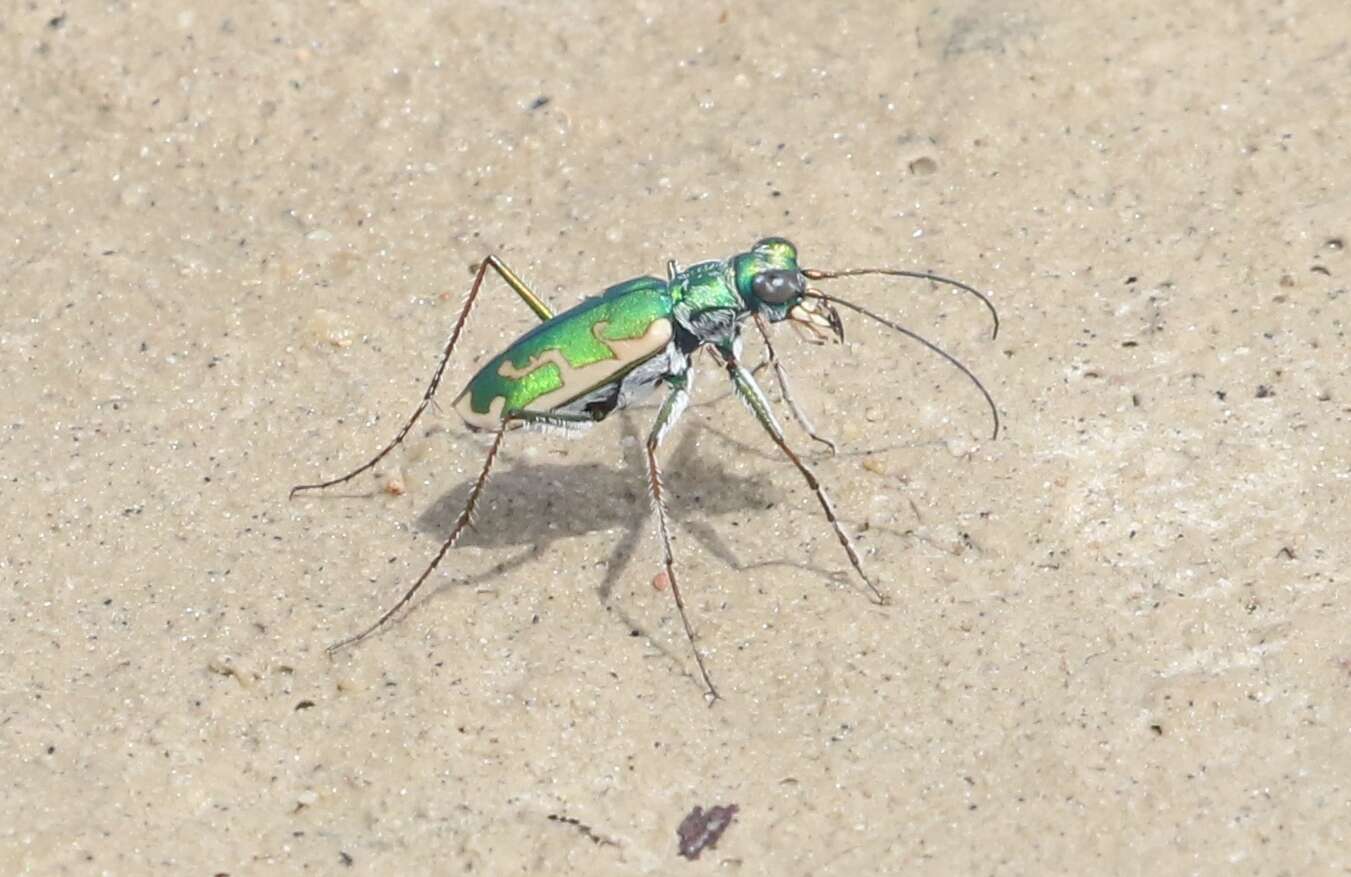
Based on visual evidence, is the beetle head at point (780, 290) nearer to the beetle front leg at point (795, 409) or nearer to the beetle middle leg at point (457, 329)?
the beetle front leg at point (795, 409)

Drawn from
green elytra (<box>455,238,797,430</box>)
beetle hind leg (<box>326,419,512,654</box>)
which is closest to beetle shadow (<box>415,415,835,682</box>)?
beetle hind leg (<box>326,419,512,654</box>)

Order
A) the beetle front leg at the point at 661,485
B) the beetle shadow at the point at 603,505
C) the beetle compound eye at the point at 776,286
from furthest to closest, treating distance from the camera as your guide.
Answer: the beetle shadow at the point at 603,505, the beetle compound eye at the point at 776,286, the beetle front leg at the point at 661,485

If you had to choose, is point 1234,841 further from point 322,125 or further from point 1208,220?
point 322,125

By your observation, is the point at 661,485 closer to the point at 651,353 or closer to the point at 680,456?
the point at 651,353

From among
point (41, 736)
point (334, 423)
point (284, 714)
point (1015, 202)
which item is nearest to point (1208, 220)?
point (1015, 202)

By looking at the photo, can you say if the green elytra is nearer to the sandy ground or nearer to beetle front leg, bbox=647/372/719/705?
beetle front leg, bbox=647/372/719/705

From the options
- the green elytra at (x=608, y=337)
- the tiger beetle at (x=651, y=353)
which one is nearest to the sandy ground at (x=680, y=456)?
the tiger beetle at (x=651, y=353)
